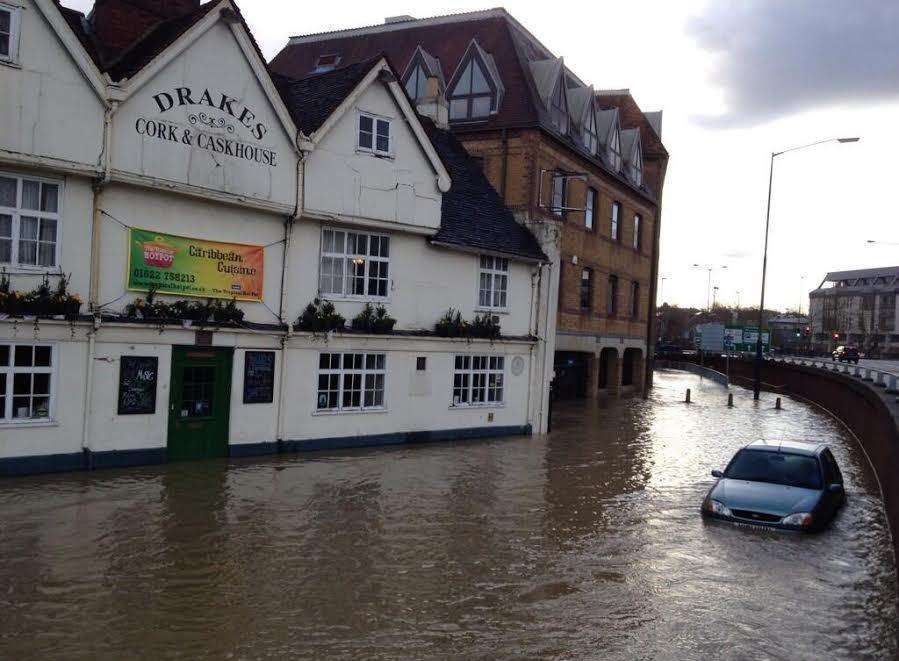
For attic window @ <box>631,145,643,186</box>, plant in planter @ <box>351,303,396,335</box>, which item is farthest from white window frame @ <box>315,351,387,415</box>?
attic window @ <box>631,145,643,186</box>

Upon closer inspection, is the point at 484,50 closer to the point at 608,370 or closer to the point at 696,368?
the point at 608,370

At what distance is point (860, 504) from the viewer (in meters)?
16.2

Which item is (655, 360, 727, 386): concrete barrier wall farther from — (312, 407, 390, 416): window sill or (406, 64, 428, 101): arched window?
(312, 407, 390, 416): window sill

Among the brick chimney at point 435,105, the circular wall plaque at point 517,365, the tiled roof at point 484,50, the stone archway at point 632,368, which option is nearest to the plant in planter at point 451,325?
the circular wall plaque at point 517,365

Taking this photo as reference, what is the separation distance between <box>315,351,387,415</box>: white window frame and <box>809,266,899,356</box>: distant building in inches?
4298

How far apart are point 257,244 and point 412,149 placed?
5114 mm

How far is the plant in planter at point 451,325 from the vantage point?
70.8ft

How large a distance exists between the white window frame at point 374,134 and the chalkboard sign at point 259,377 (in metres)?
5.54

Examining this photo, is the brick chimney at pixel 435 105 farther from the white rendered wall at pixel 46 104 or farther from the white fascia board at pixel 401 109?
the white rendered wall at pixel 46 104

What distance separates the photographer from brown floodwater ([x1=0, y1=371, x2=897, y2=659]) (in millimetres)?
8062

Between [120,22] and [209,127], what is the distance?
3964mm

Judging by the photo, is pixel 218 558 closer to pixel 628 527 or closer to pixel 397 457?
pixel 628 527

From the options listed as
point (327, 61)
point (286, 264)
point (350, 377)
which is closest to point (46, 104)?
point (286, 264)

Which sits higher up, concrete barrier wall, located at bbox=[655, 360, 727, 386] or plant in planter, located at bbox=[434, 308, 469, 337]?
plant in planter, located at bbox=[434, 308, 469, 337]
